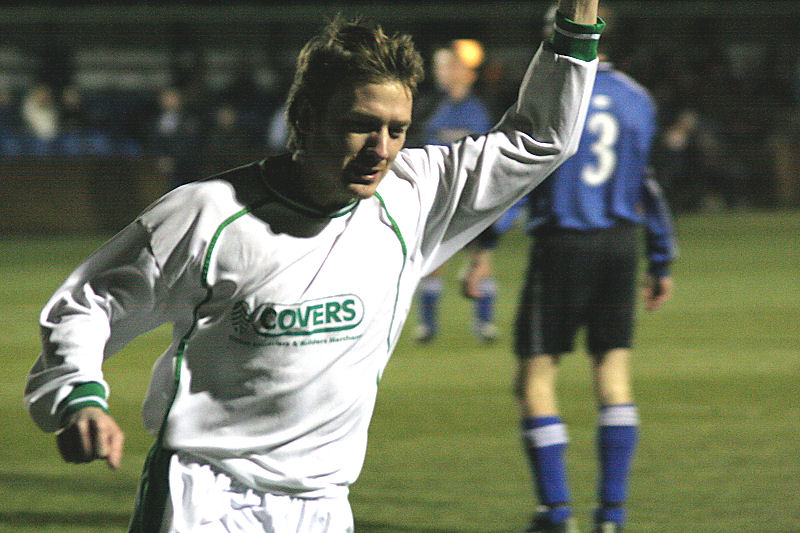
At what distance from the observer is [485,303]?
9953mm

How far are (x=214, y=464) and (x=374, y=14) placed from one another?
20720 mm

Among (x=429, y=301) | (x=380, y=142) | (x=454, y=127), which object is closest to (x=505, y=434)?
(x=429, y=301)

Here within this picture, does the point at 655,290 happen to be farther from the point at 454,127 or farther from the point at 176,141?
the point at 176,141

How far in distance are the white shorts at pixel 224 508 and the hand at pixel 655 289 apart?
3159 mm

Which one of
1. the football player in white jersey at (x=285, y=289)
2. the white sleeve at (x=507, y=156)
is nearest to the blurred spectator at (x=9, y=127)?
the white sleeve at (x=507, y=156)

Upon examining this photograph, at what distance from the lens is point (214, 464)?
2768 mm

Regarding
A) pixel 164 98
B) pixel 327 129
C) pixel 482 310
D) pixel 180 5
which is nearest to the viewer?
pixel 327 129

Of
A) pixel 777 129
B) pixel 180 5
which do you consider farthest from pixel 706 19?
pixel 180 5

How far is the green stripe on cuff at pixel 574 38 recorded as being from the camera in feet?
9.27

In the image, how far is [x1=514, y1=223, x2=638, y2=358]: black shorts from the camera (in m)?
5.11

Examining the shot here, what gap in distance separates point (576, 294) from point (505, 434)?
6.57ft

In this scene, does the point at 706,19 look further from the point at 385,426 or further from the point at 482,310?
the point at 385,426

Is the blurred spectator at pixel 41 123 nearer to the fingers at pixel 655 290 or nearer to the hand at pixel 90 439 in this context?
the fingers at pixel 655 290

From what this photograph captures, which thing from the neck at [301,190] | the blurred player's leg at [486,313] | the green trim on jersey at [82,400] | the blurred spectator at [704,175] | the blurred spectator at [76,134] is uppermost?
the neck at [301,190]
